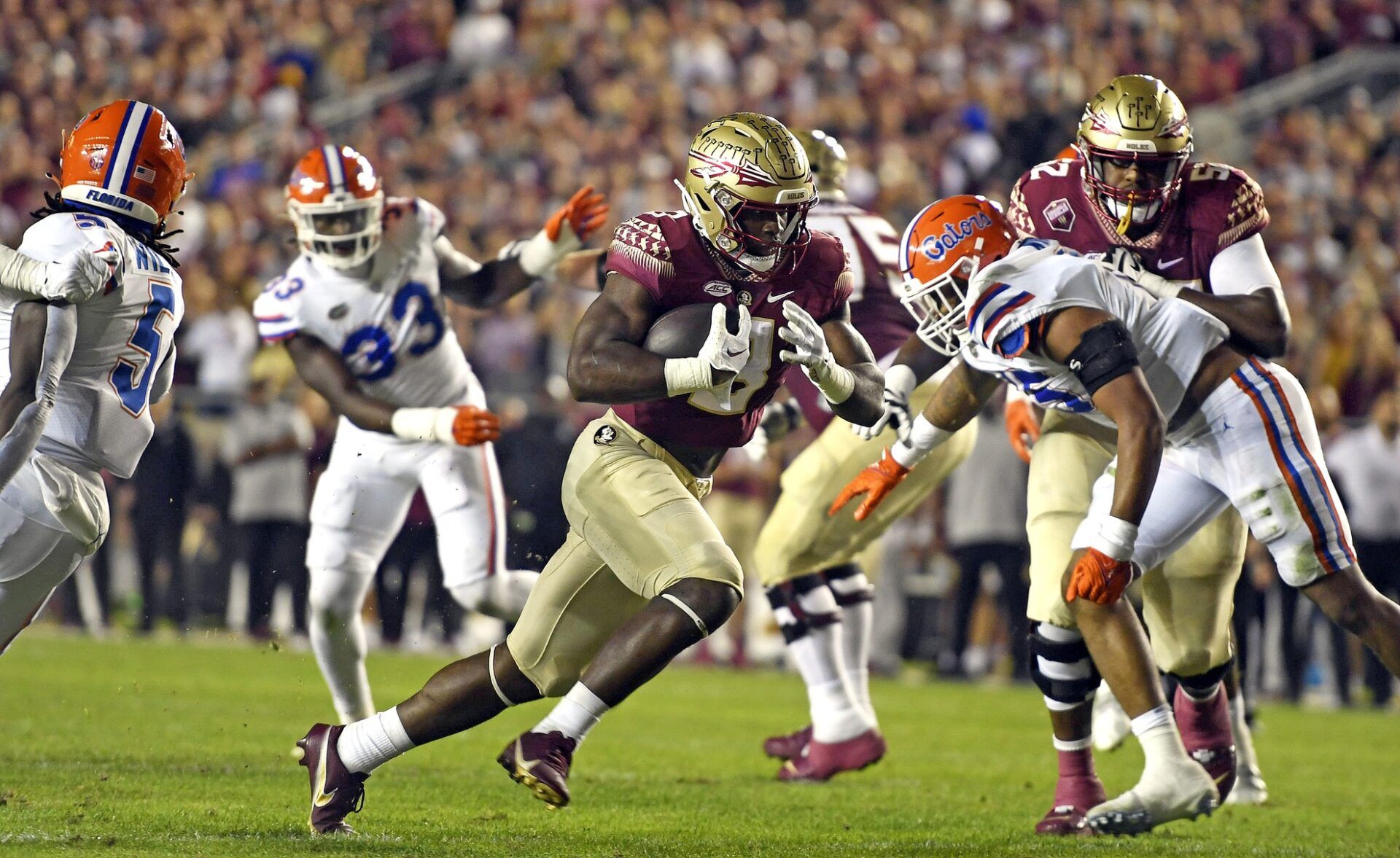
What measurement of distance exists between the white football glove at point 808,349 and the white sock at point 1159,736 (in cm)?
122

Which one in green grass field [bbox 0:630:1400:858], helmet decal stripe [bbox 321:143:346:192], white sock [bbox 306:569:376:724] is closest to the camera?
green grass field [bbox 0:630:1400:858]

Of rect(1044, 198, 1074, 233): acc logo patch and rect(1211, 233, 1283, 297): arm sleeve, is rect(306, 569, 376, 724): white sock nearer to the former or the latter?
rect(1044, 198, 1074, 233): acc logo patch

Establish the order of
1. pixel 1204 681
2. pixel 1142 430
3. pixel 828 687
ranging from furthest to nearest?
pixel 828 687
pixel 1204 681
pixel 1142 430

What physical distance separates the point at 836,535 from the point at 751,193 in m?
2.14

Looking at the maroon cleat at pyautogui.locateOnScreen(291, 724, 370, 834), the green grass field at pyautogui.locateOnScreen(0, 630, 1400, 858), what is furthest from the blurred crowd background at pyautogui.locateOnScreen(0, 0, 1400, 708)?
the maroon cleat at pyautogui.locateOnScreen(291, 724, 370, 834)

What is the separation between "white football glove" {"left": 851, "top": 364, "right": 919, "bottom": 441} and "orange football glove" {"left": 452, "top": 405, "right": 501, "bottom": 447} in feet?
3.56

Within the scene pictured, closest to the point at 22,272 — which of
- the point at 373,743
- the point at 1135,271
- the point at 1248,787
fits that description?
the point at 373,743

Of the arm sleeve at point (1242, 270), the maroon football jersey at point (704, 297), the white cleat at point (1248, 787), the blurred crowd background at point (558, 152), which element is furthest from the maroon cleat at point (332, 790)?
the blurred crowd background at point (558, 152)

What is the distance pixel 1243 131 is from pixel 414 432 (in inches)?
448

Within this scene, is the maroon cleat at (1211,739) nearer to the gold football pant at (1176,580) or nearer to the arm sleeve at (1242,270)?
the gold football pant at (1176,580)

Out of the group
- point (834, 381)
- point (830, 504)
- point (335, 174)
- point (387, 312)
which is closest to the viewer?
point (834, 381)

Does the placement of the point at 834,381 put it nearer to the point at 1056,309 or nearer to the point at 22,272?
the point at 1056,309

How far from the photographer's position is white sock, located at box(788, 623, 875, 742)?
6008 millimetres

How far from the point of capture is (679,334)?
4.30 m
